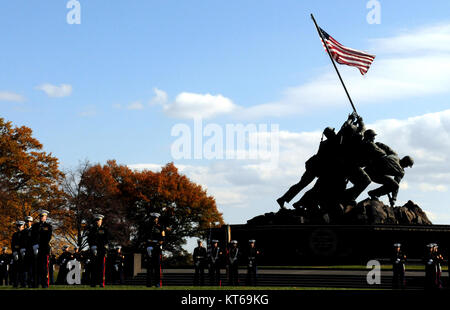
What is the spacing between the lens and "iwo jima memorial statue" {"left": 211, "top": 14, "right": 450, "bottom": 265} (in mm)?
35312

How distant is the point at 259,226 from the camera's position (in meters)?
37.2

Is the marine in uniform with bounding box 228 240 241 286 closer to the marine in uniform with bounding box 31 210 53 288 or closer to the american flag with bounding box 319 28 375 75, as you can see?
the marine in uniform with bounding box 31 210 53 288

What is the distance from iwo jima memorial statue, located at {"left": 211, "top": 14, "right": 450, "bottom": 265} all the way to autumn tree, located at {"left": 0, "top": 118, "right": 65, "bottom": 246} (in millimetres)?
22141

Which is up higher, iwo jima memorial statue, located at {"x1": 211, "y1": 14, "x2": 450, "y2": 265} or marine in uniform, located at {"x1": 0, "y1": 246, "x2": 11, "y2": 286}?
iwo jima memorial statue, located at {"x1": 211, "y1": 14, "x2": 450, "y2": 265}

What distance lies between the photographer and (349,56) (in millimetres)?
36812

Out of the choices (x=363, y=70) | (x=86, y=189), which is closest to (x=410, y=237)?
(x=363, y=70)

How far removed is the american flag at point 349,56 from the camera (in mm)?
36656

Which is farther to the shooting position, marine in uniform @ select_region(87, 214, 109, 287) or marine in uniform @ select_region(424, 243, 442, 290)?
marine in uniform @ select_region(424, 243, 442, 290)

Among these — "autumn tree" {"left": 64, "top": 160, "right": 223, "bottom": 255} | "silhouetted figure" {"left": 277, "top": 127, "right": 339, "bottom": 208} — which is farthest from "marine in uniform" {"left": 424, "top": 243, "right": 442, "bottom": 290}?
"autumn tree" {"left": 64, "top": 160, "right": 223, "bottom": 255}

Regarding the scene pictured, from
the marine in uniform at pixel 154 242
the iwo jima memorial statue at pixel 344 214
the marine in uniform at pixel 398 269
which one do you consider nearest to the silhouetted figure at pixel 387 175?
the iwo jima memorial statue at pixel 344 214

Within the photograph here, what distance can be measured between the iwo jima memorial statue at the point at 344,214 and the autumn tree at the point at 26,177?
22141 mm

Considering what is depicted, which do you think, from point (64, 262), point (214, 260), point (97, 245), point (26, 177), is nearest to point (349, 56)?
point (214, 260)
